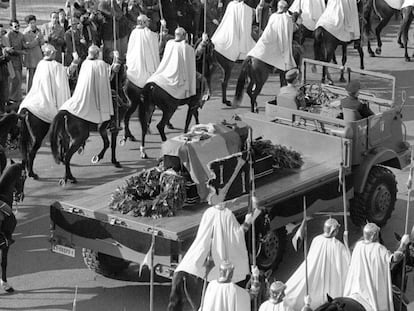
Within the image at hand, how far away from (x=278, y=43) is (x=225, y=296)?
1090 centimetres

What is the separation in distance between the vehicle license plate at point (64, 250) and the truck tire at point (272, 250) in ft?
7.25

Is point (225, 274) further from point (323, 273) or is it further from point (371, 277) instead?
point (371, 277)

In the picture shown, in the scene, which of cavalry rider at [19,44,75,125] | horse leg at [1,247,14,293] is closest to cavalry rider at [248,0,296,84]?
cavalry rider at [19,44,75,125]

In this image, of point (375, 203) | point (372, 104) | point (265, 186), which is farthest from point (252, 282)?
point (372, 104)

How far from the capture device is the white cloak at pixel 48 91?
1775 cm

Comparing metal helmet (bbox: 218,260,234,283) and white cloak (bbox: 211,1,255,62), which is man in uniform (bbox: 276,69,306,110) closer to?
white cloak (bbox: 211,1,255,62)

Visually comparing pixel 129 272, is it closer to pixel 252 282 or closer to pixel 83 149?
pixel 252 282

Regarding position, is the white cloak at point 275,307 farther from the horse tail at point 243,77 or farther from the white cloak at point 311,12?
the white cloak at point 311,12

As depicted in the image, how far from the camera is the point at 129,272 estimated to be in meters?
14.7

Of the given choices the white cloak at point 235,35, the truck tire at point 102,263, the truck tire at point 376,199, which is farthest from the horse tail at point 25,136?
the white cloak at point 235,35

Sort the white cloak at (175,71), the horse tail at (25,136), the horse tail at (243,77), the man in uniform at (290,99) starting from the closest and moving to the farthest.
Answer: the man in uniform at (290,99) < the horse tail at (25,136) < the white cloak at (175,71) < the horse tail at (243,77)

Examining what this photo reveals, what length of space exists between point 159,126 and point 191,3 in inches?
287

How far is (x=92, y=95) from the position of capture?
17.9 m

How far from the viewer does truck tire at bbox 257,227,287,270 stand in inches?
563
